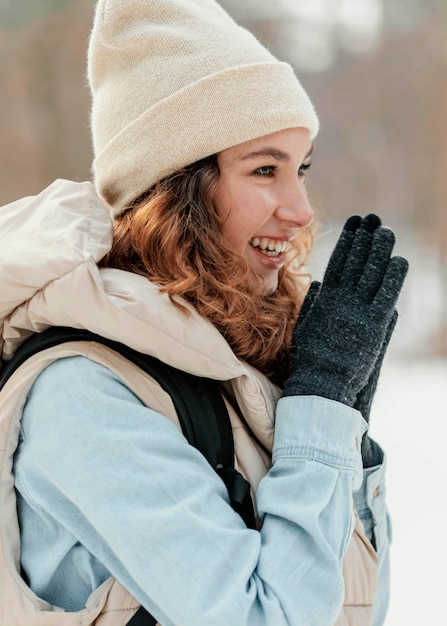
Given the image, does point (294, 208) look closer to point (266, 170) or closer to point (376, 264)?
point (266, 170)

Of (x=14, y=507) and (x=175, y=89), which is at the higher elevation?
(x=175, y=89)

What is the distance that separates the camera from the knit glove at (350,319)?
1167 mm

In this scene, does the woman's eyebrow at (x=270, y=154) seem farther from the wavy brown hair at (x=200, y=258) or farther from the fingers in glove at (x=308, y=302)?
the fingers in glove at (x=308, y=302)

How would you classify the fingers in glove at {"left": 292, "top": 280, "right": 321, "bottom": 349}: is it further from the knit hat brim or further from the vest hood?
the knit hat brim

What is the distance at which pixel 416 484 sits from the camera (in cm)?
381

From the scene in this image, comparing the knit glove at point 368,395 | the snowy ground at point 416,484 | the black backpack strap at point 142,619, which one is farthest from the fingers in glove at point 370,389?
the snowy ground at point 416,484

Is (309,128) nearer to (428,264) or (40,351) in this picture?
(40,351)

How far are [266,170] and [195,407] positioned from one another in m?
0.51

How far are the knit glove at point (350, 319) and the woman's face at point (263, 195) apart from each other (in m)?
0.14

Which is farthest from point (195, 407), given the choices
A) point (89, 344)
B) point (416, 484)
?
point (416, 484)

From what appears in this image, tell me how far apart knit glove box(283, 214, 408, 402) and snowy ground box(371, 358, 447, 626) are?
→ 1.84 m

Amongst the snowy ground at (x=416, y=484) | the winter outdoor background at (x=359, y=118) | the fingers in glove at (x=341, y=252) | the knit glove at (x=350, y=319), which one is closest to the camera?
the knit glove at (x=350, y=319)

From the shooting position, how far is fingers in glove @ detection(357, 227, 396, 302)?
48.4 inches

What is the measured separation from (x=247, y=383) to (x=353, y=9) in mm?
7194
